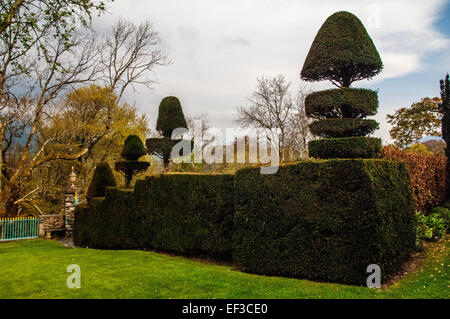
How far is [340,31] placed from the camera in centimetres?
793

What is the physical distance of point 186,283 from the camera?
6309mm

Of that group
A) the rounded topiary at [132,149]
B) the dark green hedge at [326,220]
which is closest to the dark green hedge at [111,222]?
the rounded topiary at [132,149]

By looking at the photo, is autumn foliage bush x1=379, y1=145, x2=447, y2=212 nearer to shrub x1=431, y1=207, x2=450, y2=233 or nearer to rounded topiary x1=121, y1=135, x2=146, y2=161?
shrub x1=431, y1=207, x2=450, y2=233

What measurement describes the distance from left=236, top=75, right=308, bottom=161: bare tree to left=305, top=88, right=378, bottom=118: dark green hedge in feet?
65.1

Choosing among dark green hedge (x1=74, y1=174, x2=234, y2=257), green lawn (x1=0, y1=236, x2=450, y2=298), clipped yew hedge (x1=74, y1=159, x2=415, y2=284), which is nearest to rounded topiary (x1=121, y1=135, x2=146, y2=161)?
dark green hedge (x1=74, y1=174, x2=234, y2=257)

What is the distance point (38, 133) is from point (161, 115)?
1458 cm

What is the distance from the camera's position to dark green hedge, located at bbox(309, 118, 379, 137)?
24.6 feet

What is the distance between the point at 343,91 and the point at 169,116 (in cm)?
939

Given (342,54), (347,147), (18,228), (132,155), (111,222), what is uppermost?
(342,54)

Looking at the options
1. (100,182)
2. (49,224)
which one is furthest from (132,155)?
(49,224)

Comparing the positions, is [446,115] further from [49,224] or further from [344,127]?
[49,224]

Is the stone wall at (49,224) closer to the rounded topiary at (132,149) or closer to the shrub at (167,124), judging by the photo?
the rounded topiary at (132,149)
